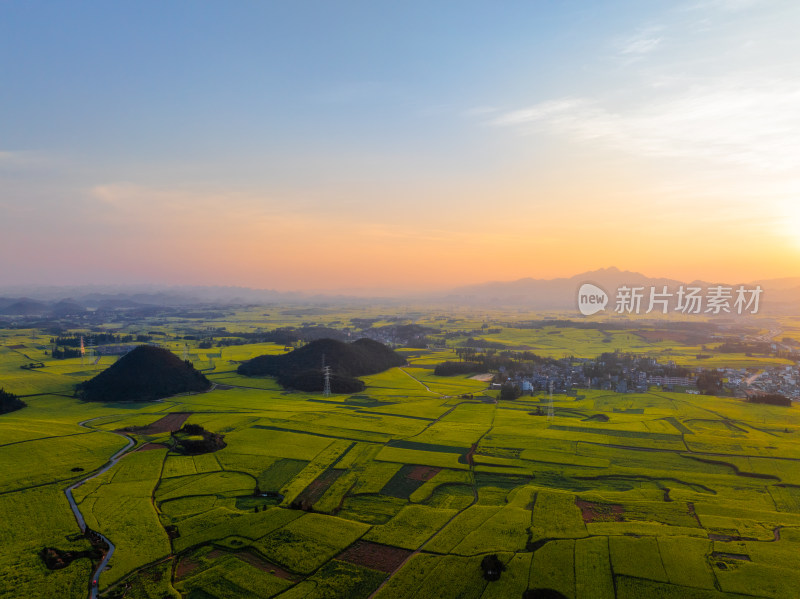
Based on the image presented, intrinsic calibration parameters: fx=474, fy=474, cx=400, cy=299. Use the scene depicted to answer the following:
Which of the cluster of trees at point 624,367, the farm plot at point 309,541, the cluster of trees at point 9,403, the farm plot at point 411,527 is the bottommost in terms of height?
the cluster of trees at point 9,403

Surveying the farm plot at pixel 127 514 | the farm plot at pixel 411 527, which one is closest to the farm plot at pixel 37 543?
the farm plot at pixel 127 514

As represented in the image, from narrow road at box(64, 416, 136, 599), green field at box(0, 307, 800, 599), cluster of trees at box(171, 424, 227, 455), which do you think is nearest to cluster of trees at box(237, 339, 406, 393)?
green field at box(0, 307, 800, 599)

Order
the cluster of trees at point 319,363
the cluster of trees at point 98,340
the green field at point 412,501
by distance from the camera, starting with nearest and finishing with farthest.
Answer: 1. the green field at point 412,501
2. the cluster of trees at point 319,363
3. the cluster of trees at point 98,340

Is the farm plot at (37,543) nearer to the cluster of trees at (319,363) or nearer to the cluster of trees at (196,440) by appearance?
the cluster of trees at (196,440)

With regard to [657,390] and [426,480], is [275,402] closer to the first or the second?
[426,480]

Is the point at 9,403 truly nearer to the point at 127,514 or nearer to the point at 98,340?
the point at 127,514

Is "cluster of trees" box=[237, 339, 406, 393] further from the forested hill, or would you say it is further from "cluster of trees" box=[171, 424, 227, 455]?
"cluster of trees" box=[171, 424, 227, 455]

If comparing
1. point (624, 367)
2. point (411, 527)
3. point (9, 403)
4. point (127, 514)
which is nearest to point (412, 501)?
point (411, 527)
